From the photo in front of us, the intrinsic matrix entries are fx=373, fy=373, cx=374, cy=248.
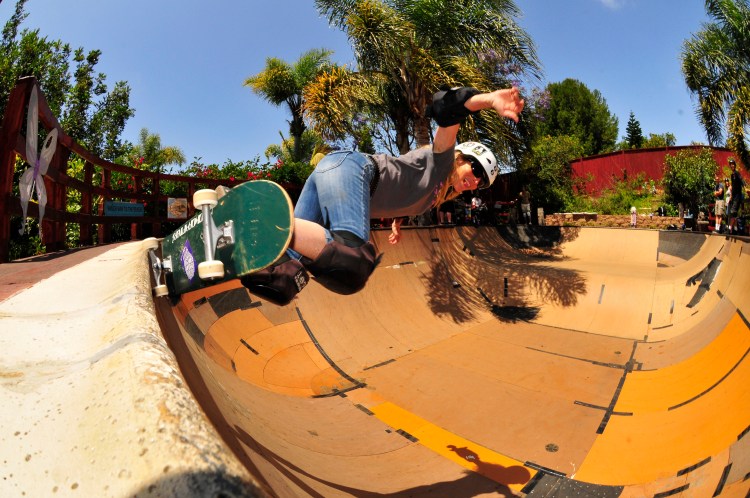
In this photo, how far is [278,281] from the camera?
1.69m

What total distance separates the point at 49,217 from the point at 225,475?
4.52 m

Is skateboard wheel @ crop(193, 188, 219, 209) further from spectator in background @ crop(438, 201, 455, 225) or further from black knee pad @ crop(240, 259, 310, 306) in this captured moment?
spectator in background @ crop(438, 201, 455, 225)

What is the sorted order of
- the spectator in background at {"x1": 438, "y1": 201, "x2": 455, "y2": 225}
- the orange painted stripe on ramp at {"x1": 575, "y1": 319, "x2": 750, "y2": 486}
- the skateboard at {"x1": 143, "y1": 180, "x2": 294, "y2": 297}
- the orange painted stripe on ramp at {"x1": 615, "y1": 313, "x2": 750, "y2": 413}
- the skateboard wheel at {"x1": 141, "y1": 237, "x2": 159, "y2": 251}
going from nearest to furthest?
the skateboard at {"x1": 143, "y1": 180, "x2": 294, "y2": 297} < the orange painted stripe on ramp at {"x1": 575, "y1": 319, "x2": 750, "y2": 486} < the skateboard wheel at {"x1": 141, "y1": 237, "x2": 159, "y2": 251} < the orange painted stripe on ramp at {"x1": 615, "y1": 313, "x2": 750, "y2": 413} < the spectator in background at {"x1": 438, "y1": 201, "x2": 455, "y2": 225}

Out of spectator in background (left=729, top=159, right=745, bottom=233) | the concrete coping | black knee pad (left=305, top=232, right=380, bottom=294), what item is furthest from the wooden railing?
spectator in background (left=729, top=159, right=745, bottom=233)

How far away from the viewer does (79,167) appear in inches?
361

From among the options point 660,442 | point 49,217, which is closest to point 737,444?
point 660,442

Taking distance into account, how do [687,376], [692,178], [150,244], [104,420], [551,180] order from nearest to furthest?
1. [104,420]
2. [150,244]
3. [687,376]
4. [692,178]
5. [551,180]

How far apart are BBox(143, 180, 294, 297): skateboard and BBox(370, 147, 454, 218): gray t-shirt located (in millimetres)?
709

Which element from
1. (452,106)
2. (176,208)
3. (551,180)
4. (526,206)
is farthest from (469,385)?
(551,180)

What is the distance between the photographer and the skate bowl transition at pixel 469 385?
1.60 m

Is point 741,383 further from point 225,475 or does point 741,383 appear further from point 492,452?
point 225,475

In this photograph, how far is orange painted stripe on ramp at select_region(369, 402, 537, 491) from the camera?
230cm

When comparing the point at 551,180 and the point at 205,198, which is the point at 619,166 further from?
the point at 205,198

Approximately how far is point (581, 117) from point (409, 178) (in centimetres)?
4370
